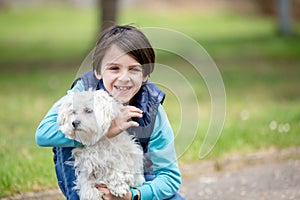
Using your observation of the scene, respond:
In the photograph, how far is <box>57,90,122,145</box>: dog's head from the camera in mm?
3418

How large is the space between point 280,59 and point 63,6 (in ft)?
67.6

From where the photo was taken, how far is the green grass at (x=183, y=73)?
649 centimetres

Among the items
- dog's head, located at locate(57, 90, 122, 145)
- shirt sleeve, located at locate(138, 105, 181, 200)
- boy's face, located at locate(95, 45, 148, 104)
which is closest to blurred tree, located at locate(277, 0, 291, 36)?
shirt sleeve, located at locate(138, 105, 181, 200)

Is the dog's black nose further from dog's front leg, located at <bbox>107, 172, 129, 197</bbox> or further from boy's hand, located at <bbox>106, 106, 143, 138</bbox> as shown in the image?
dog's front leg, located at <bbox>107, 172, 129, 197</bbox>

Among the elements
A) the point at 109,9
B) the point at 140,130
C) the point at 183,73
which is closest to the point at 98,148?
the point at 140,130

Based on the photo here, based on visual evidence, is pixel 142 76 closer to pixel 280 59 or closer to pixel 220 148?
pixel 220 148

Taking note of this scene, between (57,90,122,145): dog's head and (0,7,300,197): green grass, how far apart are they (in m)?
0.83

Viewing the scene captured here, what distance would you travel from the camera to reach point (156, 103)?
3.93 m

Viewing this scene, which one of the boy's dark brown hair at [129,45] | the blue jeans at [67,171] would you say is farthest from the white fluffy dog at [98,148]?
the boy's dark brown hair at [129,45]

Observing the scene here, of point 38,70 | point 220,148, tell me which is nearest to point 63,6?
point 38,70

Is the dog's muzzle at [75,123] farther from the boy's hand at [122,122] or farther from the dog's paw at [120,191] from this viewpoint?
the dog's paw at [120,191]

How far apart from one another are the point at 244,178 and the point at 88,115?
2.98 metres

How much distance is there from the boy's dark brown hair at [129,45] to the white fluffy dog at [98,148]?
358mm

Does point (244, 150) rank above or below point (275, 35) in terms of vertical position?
below
